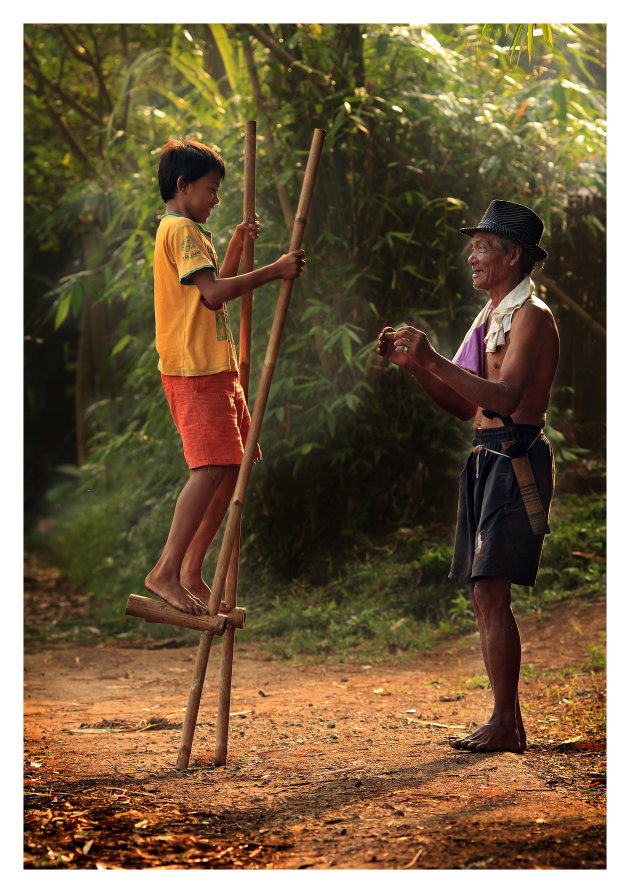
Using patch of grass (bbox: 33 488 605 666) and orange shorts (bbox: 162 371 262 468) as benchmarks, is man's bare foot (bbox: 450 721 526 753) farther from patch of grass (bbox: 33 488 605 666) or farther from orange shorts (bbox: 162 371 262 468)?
patch of grass (bbox: 33 488 605 666)

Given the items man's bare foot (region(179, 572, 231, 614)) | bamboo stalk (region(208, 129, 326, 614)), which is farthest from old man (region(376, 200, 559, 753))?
man's bare foot (region(179, 572, 231, 614))

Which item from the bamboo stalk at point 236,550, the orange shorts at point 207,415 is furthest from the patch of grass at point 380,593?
the orange shorts at point 207,415

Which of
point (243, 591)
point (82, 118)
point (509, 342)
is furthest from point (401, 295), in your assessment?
point (82, 118)

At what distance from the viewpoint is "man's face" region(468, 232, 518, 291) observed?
11.0 ft

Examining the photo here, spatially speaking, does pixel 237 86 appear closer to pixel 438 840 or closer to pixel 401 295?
pixel 401 295

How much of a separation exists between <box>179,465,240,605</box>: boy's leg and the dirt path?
625 millimetres

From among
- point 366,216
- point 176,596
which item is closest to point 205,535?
point 176,596

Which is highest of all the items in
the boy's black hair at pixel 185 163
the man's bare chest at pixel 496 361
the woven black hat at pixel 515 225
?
→ the boy's black hair at pixel 185 163

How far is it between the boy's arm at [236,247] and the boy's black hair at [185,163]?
0.72 feet

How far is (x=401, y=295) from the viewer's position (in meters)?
6.60

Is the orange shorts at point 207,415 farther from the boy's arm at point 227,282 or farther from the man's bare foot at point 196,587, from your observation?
the man's bare foot at point 196,587

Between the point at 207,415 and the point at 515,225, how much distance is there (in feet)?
4.03

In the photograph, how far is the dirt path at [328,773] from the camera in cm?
252

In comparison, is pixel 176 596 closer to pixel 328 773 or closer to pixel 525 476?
pixel 328 773
